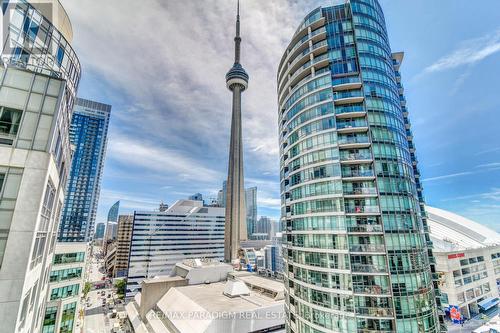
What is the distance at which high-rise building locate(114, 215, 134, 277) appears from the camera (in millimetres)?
147150

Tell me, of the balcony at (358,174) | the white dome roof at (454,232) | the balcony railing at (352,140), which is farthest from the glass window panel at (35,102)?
the white dome roof at (454,232)

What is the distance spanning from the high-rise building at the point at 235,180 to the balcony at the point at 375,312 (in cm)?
9893

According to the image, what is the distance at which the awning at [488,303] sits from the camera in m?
64.9

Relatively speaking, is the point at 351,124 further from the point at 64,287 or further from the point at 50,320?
the point at 50,320

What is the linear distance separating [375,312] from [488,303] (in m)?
63.8

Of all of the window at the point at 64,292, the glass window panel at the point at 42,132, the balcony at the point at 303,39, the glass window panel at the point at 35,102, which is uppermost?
the balcony at the point at 303,39

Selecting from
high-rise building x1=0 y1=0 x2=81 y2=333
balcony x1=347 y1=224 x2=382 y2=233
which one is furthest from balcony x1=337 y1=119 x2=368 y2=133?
high-rise building x1=0 y1=0 x2=81 y2=333

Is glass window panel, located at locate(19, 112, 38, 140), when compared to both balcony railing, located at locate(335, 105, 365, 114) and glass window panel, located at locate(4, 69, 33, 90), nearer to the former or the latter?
glass window panel, located at locate(4, 69, 33, 90)

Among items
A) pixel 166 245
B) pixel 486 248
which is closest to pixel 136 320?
pixel 166 245

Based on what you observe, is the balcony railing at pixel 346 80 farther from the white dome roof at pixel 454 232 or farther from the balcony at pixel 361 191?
the white dome roof at pixel 454 232

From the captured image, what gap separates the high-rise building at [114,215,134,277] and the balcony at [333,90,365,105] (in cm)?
14338

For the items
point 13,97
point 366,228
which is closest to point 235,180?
point 366,228

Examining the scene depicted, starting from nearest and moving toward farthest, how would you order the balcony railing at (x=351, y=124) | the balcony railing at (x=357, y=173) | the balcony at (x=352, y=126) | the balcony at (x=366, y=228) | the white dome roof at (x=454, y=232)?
the balcony at (x=366, y=228), the balcony railing at (x=357, y=173), the balcony at (x=352, y=126), the balcony railing at (x=351, y=124), the white dome roof at (x=454, y=232)

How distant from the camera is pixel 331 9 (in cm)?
4975
